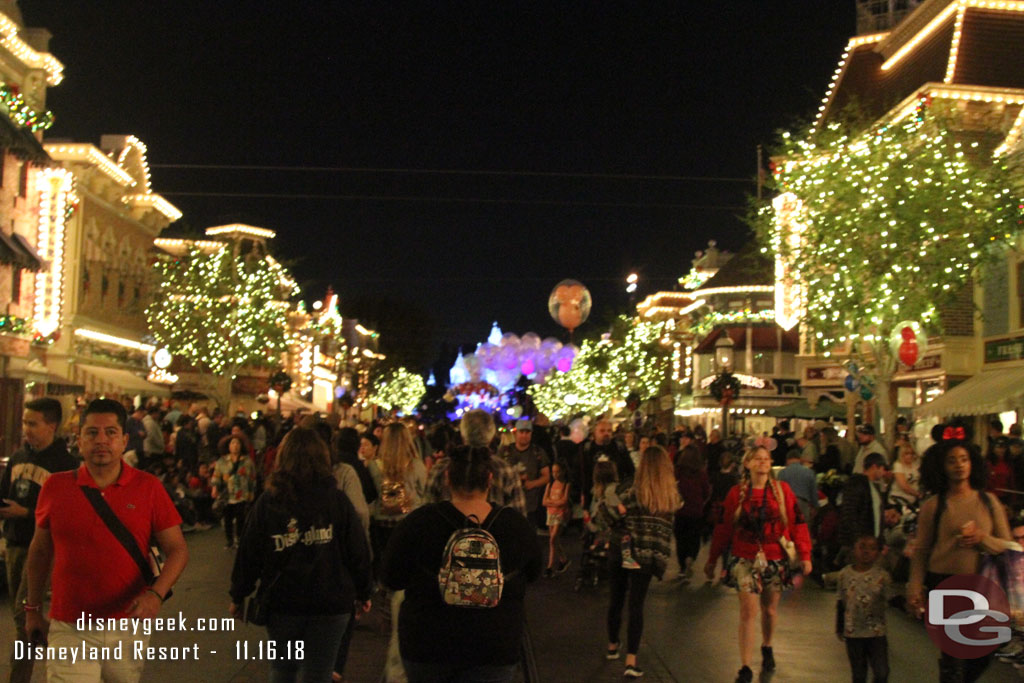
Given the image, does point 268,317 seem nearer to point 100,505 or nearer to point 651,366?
point 651,366

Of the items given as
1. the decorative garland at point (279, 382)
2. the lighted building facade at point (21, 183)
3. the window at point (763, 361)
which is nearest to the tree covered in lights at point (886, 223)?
the decorative garland at point (279, 382)

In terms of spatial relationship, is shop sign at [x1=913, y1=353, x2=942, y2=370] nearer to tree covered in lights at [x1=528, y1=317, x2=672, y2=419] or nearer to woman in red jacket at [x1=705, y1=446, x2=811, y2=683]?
woman in red jacket at [x1=705, y1=446, x2=811, y2=683]

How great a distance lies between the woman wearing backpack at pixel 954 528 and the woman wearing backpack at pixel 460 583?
9.05 feet

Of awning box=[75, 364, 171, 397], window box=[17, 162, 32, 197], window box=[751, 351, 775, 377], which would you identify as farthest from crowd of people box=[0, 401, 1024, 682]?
window box=[751, 351, 775, 377]

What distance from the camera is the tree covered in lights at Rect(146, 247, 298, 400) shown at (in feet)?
140

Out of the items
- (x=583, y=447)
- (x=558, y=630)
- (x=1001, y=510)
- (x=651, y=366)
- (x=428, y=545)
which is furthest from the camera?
(x=651, y=366)

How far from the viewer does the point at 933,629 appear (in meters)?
6.56

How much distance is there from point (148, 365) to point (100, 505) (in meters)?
42.1

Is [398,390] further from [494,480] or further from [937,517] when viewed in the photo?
[937,517]

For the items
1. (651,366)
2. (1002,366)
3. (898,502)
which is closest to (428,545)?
(898,502)

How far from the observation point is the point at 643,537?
28.9 feet

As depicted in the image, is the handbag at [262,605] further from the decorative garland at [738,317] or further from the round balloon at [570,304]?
the decorative garland at [738,317]

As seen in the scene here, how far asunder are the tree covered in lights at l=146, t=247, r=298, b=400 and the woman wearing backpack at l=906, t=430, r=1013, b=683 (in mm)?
38501

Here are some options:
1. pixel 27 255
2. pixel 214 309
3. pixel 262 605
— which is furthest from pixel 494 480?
pixel 214 309
